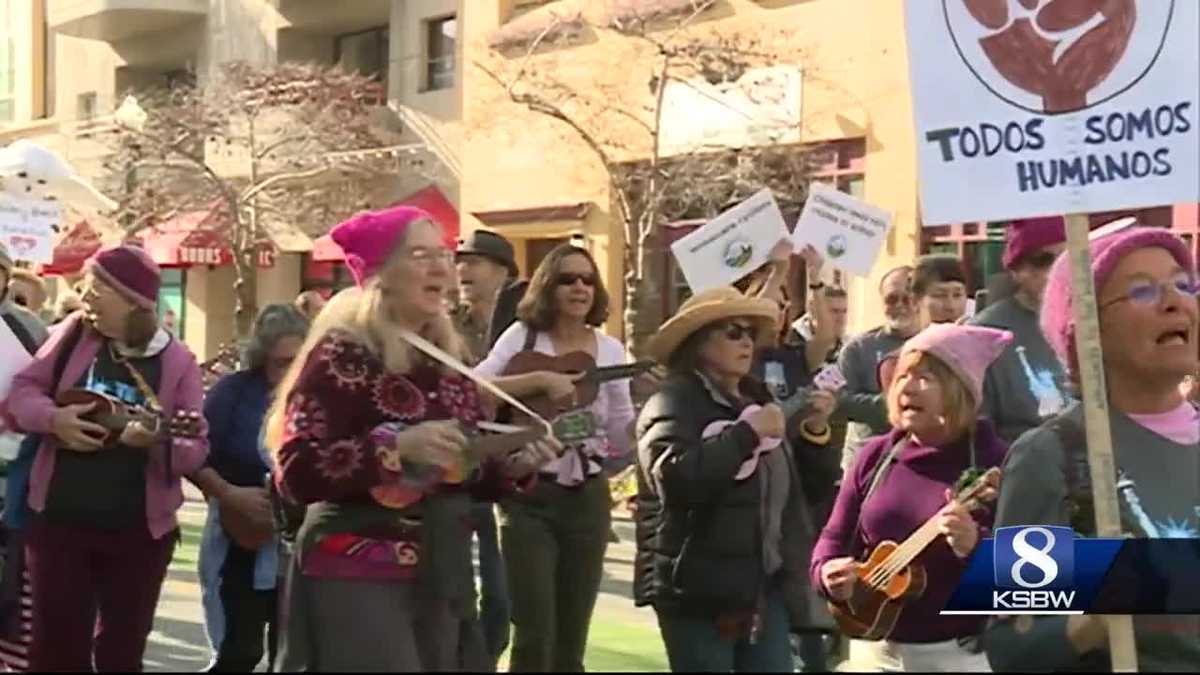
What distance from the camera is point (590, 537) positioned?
258 inches

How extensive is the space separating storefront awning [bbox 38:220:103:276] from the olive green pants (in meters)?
14.2

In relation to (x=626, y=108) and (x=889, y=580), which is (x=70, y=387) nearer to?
(x=889, y=580)

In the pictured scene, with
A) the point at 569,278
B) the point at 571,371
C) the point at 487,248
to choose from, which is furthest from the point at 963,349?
the point at 487,248

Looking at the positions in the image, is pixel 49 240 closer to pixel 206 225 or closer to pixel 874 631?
pixel 874 631

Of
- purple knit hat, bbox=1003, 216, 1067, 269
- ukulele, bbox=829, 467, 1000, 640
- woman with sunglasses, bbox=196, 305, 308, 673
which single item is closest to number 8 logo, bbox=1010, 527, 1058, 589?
ukulele, bbox=829, 467, 1000, 640

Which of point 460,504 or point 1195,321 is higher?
point 1195,321

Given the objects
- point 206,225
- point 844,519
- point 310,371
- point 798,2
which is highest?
point 798,2

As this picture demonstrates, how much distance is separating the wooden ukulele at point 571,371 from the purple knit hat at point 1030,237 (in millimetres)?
1538

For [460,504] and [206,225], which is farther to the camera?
[206,225]

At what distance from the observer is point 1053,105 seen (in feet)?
14.7

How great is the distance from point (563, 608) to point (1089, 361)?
10.4 feet

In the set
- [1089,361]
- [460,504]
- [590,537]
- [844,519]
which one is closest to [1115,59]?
[1089,361]

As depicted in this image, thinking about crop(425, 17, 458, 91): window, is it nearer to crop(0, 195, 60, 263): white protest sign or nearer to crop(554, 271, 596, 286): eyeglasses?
crop(0, 195, 60, 263): white protest sign

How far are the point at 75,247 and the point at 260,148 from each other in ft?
9.71
